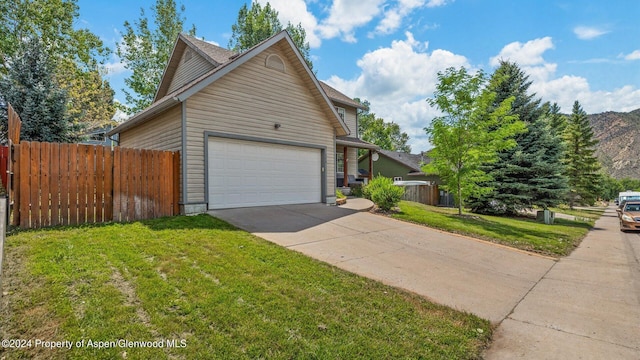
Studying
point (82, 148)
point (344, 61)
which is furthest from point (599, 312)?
point (344, 61)

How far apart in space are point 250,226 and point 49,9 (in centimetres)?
2297

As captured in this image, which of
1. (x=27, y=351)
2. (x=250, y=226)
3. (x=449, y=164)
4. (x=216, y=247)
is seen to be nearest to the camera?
(x=27, y=351)

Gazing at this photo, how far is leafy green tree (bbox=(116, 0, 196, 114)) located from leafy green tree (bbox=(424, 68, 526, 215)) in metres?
19.3

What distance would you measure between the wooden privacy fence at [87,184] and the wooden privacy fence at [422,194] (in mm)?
14174

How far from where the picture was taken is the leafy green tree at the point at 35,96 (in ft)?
40.2

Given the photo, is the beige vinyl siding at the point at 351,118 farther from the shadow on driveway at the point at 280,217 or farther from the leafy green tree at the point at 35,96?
the leafy green tree at the point at 35,96

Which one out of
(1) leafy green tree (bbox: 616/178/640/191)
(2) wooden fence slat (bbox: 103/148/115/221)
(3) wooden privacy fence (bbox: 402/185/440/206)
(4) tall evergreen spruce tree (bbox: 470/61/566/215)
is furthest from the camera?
(1) leafy green tree (bbox: 616/178/640/191)

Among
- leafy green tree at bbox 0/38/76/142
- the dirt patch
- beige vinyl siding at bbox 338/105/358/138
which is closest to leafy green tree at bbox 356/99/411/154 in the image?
beige vinyl siding at bbox 338/105/358/138

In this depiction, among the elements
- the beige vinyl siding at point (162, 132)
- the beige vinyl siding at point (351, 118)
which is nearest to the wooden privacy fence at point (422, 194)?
the beige vinyl siding at point (351, 118)

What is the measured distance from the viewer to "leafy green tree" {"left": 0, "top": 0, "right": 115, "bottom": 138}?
18.5 meters

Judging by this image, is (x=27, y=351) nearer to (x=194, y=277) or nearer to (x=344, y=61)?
(x=194, y=277)

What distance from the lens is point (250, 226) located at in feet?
24.2

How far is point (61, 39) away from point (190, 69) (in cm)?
1477

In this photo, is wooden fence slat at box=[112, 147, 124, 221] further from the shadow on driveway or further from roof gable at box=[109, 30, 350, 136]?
the shadow on driveway
